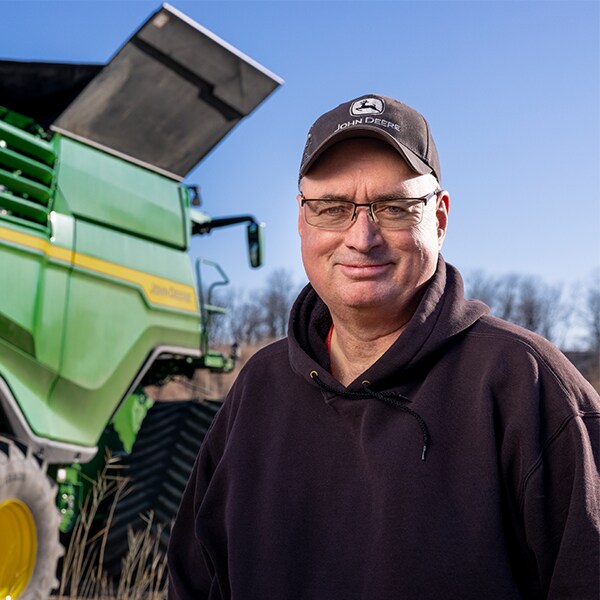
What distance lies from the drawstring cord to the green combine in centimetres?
252

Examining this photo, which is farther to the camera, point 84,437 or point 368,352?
point 84,437

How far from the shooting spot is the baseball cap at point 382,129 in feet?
5.53

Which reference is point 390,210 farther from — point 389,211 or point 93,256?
point 93,256

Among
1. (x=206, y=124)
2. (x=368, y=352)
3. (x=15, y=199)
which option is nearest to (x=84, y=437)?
(x=15, y=199)

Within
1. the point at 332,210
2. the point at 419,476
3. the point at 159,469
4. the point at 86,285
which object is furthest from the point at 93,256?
the point at 419,476

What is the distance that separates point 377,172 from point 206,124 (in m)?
3.77

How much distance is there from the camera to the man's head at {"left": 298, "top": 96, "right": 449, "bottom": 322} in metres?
1.72

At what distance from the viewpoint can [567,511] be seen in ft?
4.82

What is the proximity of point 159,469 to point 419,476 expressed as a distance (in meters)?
4.58

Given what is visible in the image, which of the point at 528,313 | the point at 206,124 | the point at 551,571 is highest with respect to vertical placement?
the point at 528,313

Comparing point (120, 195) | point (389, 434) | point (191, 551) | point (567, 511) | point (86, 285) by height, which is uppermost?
point (120, 195)

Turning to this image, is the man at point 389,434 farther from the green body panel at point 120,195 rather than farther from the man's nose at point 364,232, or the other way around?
the green body panel at point 120,195

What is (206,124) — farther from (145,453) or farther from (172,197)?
(145,453)

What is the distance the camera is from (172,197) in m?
5.49
